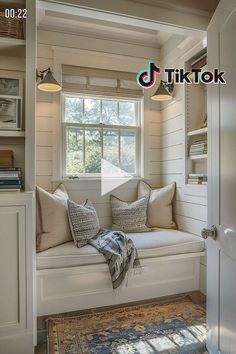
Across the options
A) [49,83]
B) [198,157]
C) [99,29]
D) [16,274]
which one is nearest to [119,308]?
[16,274]

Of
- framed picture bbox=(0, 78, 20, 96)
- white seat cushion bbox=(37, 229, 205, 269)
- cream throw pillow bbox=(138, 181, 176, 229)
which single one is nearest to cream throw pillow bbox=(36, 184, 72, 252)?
white seat cushion bbox=(37, 229, 205, 269)

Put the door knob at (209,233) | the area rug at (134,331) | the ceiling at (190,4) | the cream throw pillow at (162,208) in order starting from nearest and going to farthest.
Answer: the door knob at (209,233)
the area rug at (134,331)
the ceiling at (190,4)
the cream throw pillow at (162,208)

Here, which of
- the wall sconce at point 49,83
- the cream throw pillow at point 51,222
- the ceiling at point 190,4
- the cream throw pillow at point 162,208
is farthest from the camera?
the cream throw pillow at point 162,208

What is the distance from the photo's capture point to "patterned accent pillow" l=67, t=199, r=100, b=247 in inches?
92.3

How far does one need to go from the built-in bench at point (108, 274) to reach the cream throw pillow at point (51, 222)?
0.07 m

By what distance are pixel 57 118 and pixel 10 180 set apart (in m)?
1.37

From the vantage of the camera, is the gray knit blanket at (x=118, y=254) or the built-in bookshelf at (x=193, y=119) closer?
the gray knit blanket at (x=118, y=254)

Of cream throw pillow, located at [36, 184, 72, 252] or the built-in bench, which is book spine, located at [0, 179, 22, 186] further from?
the built-in bench

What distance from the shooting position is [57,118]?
114 inches

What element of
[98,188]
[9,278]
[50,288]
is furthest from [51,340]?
[98,188]

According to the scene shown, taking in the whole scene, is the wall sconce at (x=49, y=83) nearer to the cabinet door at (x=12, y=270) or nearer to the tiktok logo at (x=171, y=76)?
the tiktok logo at (x=171, y=76)

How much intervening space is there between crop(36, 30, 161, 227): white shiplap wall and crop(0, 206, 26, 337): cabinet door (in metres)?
1.25

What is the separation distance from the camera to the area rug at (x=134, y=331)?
5.67 ft

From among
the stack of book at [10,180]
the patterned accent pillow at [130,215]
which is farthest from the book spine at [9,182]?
the patterned accent pillow at [130,215]
